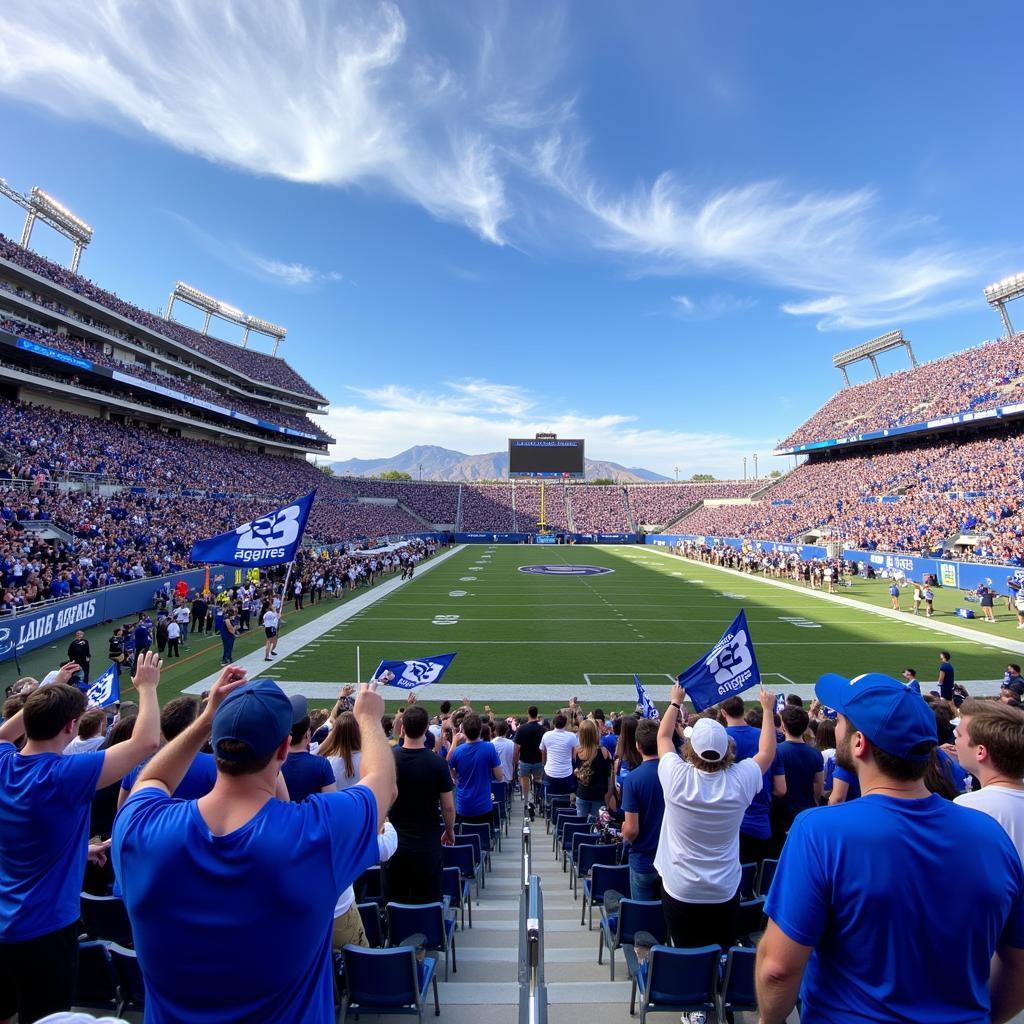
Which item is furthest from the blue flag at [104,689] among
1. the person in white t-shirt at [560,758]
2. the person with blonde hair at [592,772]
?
the person with blonde hair at [592,772]

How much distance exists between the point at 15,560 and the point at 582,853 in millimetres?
20159

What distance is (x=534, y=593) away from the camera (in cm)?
3253

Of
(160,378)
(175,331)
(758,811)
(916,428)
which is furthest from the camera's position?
(175,331)

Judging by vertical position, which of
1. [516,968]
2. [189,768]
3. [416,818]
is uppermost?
[189,768]

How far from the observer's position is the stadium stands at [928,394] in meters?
46.5

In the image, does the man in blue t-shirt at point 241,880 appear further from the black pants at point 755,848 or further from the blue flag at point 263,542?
the blue flag at point 263,542

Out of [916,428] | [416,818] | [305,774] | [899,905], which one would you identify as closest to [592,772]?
[416,818]

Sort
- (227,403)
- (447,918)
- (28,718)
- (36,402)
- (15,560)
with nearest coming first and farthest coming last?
(28,718)
(447,918)
(15,560)
(36,402)
(227,403)

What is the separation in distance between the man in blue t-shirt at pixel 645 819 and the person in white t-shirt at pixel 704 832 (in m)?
0.65

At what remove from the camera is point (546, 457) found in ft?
246

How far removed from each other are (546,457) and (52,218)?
51537mm

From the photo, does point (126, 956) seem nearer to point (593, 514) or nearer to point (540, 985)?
point (540, 985)

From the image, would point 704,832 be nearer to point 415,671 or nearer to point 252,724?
point 252,724

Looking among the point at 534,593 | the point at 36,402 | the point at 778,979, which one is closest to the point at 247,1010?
the point at 778,979
